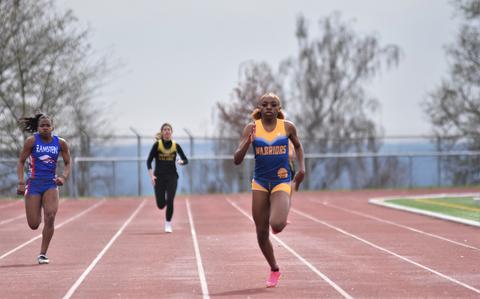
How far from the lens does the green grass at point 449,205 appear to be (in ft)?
77.3

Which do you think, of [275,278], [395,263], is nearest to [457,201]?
[395,263]

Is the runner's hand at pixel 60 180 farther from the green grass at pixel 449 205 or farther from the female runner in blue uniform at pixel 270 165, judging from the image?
the green grass at pixel 449 205

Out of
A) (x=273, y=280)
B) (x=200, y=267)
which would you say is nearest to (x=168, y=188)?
(x=200, y=267)

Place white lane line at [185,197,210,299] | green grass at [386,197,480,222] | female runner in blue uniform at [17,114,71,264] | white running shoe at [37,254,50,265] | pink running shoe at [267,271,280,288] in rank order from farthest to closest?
green grass at [386,197,480,222], white running shoe at [37,254,50,265], female runner in blue uniform at [17,114,71,264], pink running shoe at [267,271,280,288], white lane line at [185,197,210,299]

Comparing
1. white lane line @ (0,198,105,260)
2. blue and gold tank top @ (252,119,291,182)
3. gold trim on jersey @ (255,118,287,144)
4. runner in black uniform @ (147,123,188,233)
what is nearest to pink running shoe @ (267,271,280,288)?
blue and gold tank top @ (252,119,291,182)

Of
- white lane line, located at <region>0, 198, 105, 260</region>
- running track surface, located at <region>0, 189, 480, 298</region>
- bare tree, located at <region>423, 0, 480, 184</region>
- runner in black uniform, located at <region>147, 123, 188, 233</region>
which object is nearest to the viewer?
running track surface, located at <region>0, 189, 480, 298</region>

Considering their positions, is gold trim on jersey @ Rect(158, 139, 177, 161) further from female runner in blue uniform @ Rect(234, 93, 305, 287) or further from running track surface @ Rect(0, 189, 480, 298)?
female runner in blue uniform @ Rect(234, 93, 305, 287)

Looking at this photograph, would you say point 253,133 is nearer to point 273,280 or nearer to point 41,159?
point 273,280

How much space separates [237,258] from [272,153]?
351 cm

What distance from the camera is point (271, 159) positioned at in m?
11.2

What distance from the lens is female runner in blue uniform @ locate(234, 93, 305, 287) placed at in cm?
1106

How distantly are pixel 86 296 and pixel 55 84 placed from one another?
28.6 metres

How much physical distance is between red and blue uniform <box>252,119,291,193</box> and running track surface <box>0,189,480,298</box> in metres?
1.01

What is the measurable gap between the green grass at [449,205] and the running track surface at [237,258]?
1005 millimetres
